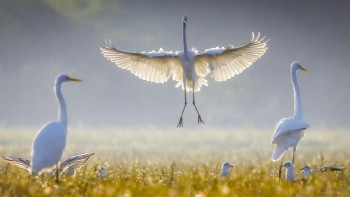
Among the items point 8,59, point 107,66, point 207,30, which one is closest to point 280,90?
point 107,66

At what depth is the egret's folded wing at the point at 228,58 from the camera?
1465cm

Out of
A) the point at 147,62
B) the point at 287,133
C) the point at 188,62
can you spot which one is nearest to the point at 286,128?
the point at 287,133

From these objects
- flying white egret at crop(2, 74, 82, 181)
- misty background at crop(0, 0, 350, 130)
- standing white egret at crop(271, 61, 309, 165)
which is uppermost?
misty background at crop(0, 0, 350, 130)

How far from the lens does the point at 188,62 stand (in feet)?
50.7

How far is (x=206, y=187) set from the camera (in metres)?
8.97

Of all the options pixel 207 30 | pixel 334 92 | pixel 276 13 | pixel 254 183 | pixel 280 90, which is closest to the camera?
pixel 254 183

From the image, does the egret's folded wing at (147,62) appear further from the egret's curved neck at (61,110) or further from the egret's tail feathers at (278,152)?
the egret's curved neck at (61,110)

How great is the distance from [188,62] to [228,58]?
3.15 ft

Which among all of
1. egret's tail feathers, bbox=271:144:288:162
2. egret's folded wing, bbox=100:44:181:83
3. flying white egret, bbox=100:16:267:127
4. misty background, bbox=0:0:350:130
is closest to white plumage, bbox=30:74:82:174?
egret's tail feathers, bbox=271:144:288:162

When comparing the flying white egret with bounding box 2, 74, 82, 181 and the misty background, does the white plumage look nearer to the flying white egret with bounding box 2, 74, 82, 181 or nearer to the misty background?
the flying white egret with bounding box 2, 74, 82, 181

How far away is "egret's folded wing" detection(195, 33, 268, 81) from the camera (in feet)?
48.1

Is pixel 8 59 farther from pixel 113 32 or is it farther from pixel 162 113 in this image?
pixel 162 113

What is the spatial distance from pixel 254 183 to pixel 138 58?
686 centimetres

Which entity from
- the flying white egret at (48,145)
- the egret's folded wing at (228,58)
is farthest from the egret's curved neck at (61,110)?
the egret's folded wing at (228,58)
